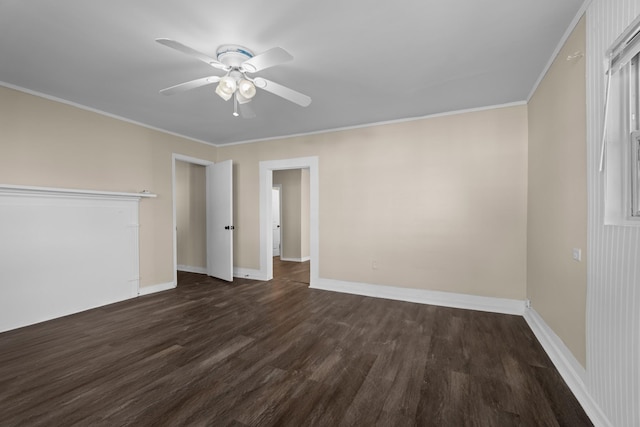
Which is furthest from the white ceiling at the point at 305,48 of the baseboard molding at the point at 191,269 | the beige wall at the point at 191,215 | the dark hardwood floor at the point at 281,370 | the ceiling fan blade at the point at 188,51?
the baseboard molding at the point at 191,269

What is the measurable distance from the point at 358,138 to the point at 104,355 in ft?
13.0

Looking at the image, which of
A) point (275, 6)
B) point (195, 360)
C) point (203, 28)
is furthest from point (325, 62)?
point (195, 360)

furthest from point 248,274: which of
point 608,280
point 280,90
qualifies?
point 608,280

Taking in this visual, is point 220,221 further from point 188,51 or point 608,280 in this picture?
point 608,280

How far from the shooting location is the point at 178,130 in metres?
4.50

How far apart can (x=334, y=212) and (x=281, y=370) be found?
2.66m

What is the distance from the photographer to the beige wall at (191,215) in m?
5.73

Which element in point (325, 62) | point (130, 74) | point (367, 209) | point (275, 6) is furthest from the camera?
point (367, 209)

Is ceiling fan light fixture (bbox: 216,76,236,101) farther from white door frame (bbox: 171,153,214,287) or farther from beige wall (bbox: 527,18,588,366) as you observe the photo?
white door frame (bbox: 171,153,214,287)

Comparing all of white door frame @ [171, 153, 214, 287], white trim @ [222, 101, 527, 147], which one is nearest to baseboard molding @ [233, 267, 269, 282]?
white door frame @ [171, 153, 214, 287]

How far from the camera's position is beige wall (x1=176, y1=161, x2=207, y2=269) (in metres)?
5.73

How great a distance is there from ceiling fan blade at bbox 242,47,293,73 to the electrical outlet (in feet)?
7.78

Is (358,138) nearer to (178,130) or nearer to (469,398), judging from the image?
(178,130)

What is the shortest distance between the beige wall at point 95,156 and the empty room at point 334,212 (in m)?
0.03
